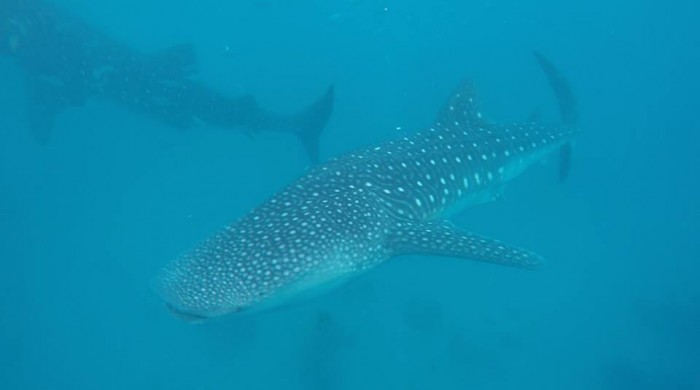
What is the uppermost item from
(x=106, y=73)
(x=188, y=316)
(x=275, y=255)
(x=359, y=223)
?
(x=106, y=73)

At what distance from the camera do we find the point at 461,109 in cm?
862

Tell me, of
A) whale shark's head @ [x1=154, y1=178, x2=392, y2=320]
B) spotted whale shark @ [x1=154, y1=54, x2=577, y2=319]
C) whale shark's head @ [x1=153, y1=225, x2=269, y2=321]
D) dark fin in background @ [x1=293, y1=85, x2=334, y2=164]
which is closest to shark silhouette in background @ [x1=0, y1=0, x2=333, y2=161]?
dark fin in background @ [x1=293, y1=85, x2=334, y2=164]

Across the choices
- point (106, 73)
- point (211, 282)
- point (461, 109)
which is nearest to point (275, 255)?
point (211, 282)

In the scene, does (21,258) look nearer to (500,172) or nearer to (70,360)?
(70,360)

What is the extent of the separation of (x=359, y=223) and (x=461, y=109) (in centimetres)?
360

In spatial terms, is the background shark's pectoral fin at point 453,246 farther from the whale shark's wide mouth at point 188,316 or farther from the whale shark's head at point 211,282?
the whale shark's wide mouth at point 188,316

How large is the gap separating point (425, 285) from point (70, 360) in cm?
816

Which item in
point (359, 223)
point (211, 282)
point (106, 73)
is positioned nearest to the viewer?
point (211, 282)

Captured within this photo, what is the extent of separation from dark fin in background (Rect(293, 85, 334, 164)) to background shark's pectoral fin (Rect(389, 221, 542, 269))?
6414 millimetres

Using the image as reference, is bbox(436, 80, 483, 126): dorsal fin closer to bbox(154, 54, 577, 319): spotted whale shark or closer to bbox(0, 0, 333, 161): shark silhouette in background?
bbox(154, 54, 577, 319): spotted whale shark

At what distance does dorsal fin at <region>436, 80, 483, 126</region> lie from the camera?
28.2 feet

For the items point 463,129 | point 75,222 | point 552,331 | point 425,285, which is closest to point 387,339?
point 425,285

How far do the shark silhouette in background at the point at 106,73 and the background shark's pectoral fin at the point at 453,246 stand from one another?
7839mm

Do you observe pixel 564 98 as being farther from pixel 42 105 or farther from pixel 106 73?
pixel 42 105
